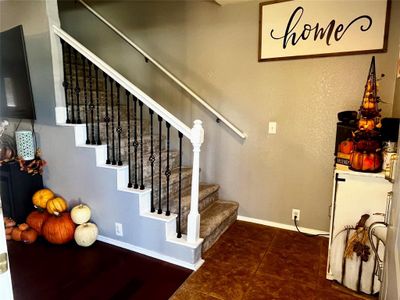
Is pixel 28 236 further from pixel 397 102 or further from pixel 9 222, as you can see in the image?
pixel 397 102

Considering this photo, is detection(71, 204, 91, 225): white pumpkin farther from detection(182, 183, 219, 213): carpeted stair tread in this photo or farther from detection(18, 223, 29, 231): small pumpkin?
detection(182, 183, 219, 213): carpeted stair tread

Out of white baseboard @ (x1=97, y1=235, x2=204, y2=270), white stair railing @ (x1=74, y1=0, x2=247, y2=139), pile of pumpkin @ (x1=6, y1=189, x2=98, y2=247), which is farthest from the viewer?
white stair railing @ (x1=74, y1=0, x2=247, y2=139)

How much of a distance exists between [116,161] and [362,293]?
7.04 feet

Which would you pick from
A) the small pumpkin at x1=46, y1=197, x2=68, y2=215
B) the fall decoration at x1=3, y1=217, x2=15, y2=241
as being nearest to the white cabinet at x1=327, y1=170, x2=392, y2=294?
the small pumpkin at x1=46, y1=197, x2=68, y2=215

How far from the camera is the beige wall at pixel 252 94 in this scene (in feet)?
7.80

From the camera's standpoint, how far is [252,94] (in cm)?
268

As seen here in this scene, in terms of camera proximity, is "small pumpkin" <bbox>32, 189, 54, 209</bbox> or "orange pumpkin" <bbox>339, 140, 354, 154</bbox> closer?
"orange pumpkin" <bbox>339, 140, 354, 154</bbox>

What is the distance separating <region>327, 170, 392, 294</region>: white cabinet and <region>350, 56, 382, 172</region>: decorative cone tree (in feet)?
0.22

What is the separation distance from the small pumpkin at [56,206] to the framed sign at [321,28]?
2366 mm

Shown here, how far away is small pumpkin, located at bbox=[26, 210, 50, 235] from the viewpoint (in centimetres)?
241

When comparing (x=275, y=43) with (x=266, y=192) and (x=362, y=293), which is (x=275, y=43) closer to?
(x=266, y=192)

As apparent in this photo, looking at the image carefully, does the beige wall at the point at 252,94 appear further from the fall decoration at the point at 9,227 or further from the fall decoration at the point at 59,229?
the fall decoration at the point at 9,227

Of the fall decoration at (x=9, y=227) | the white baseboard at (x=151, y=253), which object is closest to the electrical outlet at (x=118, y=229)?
the white baseboard at (x=151, y=253)

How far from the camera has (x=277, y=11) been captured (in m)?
2.44
